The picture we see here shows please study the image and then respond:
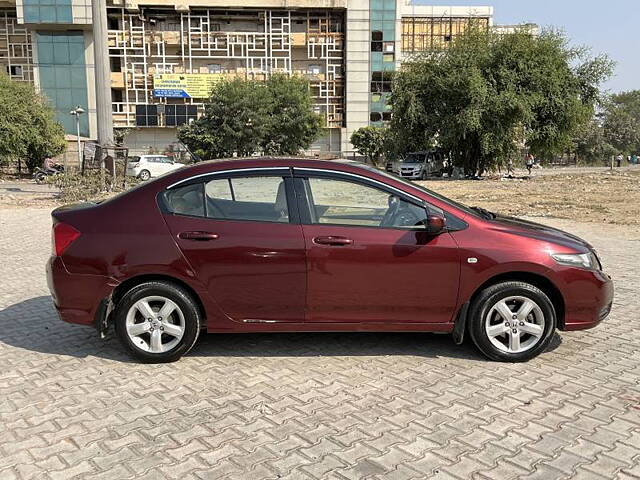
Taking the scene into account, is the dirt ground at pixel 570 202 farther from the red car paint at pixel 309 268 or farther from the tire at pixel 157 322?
the tire at pixel 157 322

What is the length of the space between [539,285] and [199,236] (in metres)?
2.81

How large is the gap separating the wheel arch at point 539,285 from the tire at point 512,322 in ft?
0.17

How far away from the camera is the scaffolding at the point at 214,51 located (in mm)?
63000

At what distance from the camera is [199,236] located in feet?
15.0

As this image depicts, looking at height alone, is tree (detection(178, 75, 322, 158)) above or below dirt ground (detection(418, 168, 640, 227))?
above

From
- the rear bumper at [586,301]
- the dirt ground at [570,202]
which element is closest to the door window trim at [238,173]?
the rear bumper at [586,301]

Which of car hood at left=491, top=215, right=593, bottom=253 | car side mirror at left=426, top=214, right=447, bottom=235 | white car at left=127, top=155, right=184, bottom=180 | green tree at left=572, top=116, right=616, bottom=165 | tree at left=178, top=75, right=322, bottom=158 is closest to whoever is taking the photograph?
car side mirror at left=426, top=214, right=447, bottom=235

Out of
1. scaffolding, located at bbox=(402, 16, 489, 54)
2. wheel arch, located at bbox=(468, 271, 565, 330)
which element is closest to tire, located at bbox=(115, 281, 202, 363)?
wheel arch, located at bbox=(468, 271, 565, 330)

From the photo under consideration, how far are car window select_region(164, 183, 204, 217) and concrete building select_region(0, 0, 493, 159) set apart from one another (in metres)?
59.7

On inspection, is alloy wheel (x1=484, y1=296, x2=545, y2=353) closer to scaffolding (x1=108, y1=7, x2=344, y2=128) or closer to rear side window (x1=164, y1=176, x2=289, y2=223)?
rear side window (x1=164, y1=176, x2=289, y2=223)

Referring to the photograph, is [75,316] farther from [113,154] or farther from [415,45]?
[415,45]

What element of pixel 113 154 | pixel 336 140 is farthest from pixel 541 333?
pixel 336 140

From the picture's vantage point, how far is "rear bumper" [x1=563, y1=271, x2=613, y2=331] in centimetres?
465

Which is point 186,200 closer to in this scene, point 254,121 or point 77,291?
point 77,291
